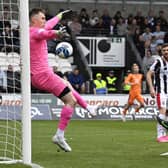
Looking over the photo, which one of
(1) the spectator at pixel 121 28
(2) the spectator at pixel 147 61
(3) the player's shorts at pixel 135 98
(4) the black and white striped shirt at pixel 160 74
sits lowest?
(3) the player's shorts at pixel 135 98

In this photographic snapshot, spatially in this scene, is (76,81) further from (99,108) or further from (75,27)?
(75,27)

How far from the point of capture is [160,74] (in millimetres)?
12758

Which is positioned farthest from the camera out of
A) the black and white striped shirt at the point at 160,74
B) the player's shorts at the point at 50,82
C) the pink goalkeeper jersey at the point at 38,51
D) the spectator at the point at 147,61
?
the spectator at the point at 147,61

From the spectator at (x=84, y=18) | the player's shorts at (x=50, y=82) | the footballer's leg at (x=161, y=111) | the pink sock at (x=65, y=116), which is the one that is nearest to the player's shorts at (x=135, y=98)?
the spectator at (x=84, y=18)

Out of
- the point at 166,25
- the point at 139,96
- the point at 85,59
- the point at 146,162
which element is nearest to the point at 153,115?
the point at 139,96

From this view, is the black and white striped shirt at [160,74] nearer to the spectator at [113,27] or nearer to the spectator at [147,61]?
the spectator at [147,61]

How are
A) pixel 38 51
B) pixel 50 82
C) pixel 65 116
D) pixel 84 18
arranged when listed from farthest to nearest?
pixel 84 18 < pixel 65 116 < pixel 50 82 < pixel 38 51

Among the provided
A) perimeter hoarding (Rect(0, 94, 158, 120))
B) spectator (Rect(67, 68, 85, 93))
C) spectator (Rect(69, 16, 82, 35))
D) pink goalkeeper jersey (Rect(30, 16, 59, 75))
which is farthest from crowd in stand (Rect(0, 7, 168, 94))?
pink goalkeeper jersey (Rect(30, 16, 59, 75))

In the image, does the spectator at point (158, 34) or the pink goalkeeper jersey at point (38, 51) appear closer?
the pink goalkeeper jersey at point (38, 51)

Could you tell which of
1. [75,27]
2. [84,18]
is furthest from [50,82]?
[84,18]

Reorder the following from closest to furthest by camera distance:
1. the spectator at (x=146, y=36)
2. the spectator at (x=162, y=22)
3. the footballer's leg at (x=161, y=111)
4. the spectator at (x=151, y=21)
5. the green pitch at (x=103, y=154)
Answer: the green pitch at (x=103, y=154) < the footballer's leg at (x=161, y=111) < the spectator at (x=146, y=36) < the spectator at (x=151, y=21) < the spectator at (x=162, y=22)

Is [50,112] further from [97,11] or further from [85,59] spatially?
[97,11]

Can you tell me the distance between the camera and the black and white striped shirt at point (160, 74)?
12.6 meters

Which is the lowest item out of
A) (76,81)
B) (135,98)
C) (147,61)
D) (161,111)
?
(135,98)
